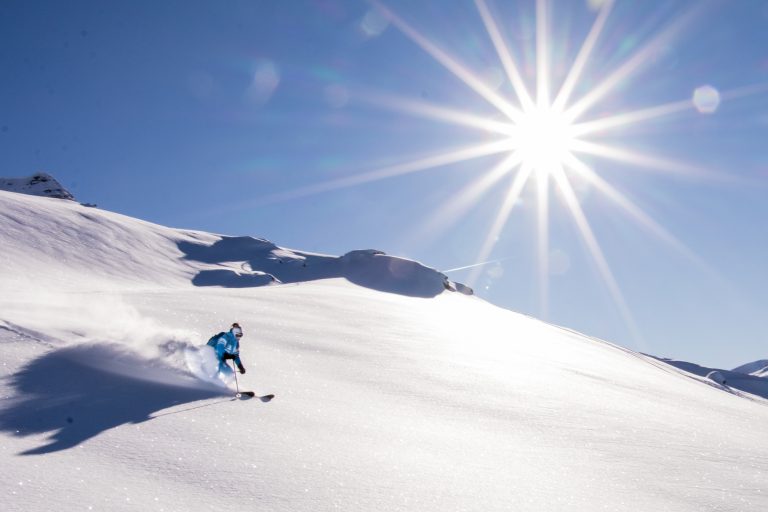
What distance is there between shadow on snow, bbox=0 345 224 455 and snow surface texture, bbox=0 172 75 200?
178 ft

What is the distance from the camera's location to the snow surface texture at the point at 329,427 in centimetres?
351

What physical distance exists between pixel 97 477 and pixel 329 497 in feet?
5.19

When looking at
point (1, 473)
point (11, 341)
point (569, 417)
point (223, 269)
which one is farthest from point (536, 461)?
point (223, 269)

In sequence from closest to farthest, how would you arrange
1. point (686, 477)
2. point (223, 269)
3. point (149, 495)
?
point (149, 495)
point (686, 477)
point (223, 269)

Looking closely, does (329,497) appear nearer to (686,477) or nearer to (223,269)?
(686,477)

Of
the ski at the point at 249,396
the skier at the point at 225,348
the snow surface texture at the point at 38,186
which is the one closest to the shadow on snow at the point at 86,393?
the ski at the point at 249,396

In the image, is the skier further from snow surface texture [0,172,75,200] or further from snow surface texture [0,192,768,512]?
snow surface texture [0,172,75,200]

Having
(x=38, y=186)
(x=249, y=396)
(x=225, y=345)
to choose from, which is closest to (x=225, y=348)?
(x=225, y=345)

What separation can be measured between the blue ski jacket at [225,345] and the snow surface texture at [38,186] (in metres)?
54.4

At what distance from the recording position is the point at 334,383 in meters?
6.93

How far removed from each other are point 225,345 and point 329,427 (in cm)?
220

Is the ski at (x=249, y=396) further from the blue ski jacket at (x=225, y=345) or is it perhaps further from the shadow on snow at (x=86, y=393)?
the blue ski jacket at (x=225, y=345)

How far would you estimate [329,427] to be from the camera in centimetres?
504

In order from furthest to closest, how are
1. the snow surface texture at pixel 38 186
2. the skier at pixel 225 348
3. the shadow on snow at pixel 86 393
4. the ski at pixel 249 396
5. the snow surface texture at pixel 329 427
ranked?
the snow surface texture at pixel 38 186 < the skier at pixel 225 348 < the ski at pixel 249 396 < the shadow on snow at pixel 86 393 < the snow surface texture at pixel 329 427
